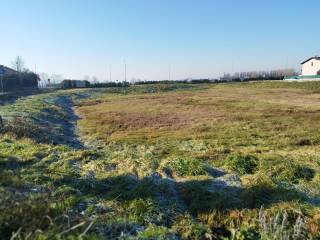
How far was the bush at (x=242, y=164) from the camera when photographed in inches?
449

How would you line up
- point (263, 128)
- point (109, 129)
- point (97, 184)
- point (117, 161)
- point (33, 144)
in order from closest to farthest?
point (97, 184), point (117, 161), point (33, 144), point (263, 128), point (109, 129)

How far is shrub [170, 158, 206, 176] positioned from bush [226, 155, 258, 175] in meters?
1.12

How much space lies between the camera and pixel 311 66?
323 feet

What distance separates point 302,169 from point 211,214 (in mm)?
4635

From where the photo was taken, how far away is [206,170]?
11.1 m

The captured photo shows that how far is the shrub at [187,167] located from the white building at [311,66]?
3710 inches

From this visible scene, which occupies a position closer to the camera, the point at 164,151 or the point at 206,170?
the point at 206,170

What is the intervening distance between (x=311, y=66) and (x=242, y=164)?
96823 millimetres

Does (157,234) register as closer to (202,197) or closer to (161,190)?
(202,197)

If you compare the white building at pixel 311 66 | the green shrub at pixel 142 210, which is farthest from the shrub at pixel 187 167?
the white building at pixel 311 66

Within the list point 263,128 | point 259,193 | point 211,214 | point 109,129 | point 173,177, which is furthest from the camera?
point 109,129

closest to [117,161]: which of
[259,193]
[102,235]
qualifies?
[259,193]

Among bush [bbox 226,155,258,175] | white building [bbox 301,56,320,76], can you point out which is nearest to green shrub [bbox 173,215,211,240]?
bush [bbox 226,155,258,175]

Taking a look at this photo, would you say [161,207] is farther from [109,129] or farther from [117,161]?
[109,129]
